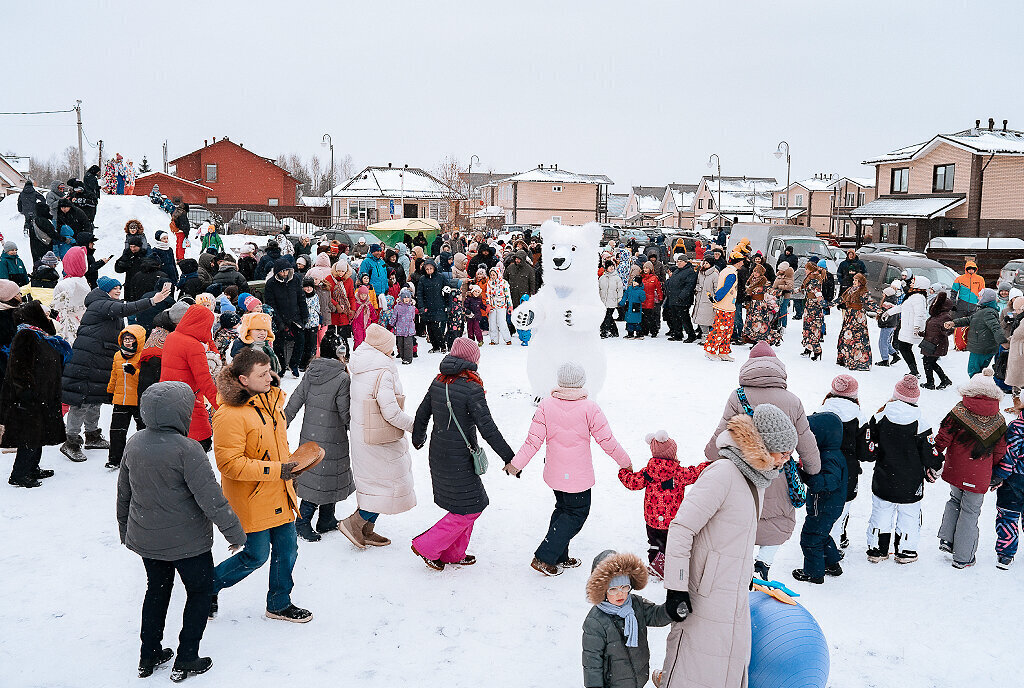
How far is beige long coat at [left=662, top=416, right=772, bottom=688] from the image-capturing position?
11.8 ft

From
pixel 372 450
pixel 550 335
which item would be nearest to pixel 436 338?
pixel 550 335

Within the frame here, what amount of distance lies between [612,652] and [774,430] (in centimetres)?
137

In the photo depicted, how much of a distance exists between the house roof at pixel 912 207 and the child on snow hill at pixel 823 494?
113 ft

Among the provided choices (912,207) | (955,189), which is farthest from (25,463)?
(955,189)

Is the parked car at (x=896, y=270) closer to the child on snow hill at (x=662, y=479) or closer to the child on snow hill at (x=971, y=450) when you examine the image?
the child on snow hill at (x=971, y=450)

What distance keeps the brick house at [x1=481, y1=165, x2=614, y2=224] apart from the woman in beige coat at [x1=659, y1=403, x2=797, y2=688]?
2458 inches

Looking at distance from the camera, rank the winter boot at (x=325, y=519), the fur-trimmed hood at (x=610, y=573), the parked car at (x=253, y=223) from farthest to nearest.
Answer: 1. the parked car at (x=253, y=223)
2. the winter boot at (x=325, y=519)
3. the fur-trimmed hood at (x=610, y=573)

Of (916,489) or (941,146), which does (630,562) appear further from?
(941,146)

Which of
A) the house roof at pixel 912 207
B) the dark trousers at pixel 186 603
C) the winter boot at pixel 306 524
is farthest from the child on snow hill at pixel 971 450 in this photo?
the house roof at pixel 912 207

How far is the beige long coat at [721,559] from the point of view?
11.8ft

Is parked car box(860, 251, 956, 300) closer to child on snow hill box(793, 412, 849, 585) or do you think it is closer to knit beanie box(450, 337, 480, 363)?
child on snow hill box(793, 412, 849, 585)

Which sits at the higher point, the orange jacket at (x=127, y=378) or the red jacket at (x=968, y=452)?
the orange jacket at (x=127, y=378)

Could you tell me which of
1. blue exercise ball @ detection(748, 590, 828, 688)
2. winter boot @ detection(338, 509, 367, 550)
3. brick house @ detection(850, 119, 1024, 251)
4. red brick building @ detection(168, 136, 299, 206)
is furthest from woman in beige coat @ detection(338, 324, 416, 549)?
red brick building @ detection(168, 136, 299, 206)

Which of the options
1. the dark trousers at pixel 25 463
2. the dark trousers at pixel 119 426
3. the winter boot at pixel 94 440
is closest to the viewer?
the dark trousers at pixel 25 463
